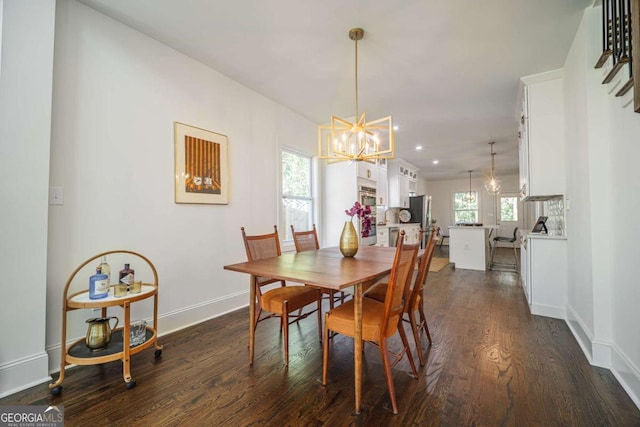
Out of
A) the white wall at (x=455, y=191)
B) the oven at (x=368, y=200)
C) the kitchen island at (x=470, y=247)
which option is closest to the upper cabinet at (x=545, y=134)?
the oven at (x=368, y=200)

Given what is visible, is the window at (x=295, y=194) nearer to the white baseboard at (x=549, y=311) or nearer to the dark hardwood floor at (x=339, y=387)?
the dark hardwood floor at (x=339, y=387)

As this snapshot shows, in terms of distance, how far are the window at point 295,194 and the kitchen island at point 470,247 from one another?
10.9 feet

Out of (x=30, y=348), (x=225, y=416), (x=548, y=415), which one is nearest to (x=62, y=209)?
(x=30, y=348)

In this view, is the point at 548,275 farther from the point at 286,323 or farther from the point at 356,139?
the point at 286,323

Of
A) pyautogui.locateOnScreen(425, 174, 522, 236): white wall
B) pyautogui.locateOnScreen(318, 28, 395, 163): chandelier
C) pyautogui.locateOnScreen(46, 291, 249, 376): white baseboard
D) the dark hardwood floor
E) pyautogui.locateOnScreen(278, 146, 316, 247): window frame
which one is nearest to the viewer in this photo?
the dark hardwood floor

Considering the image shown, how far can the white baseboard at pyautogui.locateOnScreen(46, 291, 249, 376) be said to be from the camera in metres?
2.50

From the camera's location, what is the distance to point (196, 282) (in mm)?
2779

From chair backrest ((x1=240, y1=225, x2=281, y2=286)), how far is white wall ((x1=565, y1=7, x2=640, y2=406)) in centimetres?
238

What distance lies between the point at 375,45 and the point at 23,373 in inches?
141

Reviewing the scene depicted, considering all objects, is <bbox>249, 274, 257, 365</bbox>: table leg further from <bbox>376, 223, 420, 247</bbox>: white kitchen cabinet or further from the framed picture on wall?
<bbox>376, 223, 420, 247</bbox>: white kitchen cabinet

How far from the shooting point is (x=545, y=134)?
2.92 meters

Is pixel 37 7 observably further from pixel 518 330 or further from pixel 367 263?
pixel 518 330

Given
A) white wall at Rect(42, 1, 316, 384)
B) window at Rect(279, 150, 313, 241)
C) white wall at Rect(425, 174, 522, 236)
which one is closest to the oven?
window at Rect(279, 150, 313, 241)

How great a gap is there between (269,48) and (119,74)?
4.25 feet
